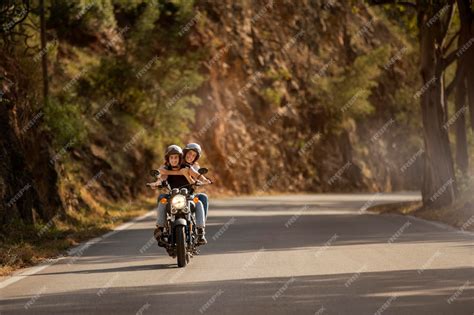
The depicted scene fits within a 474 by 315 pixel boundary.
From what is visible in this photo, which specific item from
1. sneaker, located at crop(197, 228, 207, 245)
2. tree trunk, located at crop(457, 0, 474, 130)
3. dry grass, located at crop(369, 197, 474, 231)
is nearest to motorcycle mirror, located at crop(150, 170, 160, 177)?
sneaker, located at crop(197, 228, 207, 245)

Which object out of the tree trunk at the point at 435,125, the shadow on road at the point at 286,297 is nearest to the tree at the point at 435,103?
the tree trunk at the point at 435,125

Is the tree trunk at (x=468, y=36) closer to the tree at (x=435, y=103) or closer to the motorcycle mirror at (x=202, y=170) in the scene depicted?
the tree at (x=435, y=103)

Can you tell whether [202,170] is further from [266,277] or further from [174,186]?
[266,277]

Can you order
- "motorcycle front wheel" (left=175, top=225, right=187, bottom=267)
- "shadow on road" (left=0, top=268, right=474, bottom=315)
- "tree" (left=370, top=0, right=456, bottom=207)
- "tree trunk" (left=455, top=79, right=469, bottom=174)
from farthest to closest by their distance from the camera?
1. "tree trunk" (left=455, top=79, right=469, bottom=174)
2. "tree" (left=370, top=0, right=456, bottom=207)
3. "motorcycle front wheel" (left=175, top=225, right=187, bottom=267)
4. "shadow on road" (left=0, top=268, right=474, bottom=315)

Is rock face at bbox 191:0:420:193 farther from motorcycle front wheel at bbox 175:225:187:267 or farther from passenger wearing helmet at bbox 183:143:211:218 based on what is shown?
motorcycle front wheel at bbox 175:225:187:267

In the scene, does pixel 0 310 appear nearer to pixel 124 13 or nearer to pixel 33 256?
pixel 33 256

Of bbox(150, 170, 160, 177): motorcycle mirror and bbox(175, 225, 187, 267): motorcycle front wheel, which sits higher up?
bbox(150, 170, 160, 177): motorcycle mirror

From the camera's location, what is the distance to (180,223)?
542 inches

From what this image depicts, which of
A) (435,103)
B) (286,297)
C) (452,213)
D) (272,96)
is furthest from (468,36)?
(272,96)

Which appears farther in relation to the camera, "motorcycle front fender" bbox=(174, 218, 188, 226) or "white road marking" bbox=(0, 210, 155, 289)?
"motorcycle front fender" bbox=(174, 218, 188, 226)

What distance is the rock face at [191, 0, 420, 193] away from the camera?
5416cm

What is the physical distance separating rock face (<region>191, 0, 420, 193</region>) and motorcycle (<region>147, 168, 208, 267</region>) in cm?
3757

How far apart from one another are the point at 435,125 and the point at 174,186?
14205 mm

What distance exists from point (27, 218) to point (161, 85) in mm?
24310
